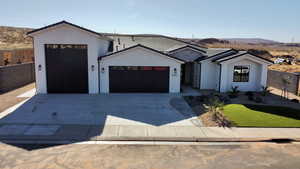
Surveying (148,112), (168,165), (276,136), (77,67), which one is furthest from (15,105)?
(276,136)

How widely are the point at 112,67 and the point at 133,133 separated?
922cm

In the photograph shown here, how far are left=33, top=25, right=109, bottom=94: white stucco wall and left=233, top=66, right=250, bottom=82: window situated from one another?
11150 millimetres

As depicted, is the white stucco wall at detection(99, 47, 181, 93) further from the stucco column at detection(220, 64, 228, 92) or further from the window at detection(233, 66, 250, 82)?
the window at detection(233, 66, 250, 82)

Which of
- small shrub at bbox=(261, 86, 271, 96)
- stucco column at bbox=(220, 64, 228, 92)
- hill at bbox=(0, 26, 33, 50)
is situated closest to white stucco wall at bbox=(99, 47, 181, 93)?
stucco column at bbox=(220, 64, 228, 92)

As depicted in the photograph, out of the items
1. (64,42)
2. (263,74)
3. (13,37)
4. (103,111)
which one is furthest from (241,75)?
(13,37)

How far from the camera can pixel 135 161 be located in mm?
7586

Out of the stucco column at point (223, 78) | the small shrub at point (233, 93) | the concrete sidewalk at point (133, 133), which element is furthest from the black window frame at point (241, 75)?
the concrete sidewalk at point (133, 133)

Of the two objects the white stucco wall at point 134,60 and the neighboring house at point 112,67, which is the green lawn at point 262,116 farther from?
the white stucco wall at point 134,60

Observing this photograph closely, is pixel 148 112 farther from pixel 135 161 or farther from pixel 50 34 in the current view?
pixel 50 34

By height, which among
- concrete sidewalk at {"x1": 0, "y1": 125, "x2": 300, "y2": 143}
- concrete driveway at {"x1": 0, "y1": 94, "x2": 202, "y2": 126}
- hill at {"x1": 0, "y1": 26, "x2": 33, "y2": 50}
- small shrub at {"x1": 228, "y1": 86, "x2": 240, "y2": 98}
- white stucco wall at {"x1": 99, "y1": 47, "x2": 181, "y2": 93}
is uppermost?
hill at {"x1": 0, "y1": 26, "x2": 33, "y2": 50}

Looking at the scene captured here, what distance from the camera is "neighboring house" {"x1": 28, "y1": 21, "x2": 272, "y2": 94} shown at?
1738 cm

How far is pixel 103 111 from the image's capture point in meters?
13.2

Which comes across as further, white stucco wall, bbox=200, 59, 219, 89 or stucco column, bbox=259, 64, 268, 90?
white stucco wall, bbox=200, 59, 219, 89

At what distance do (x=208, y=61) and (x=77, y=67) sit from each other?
10.7m
